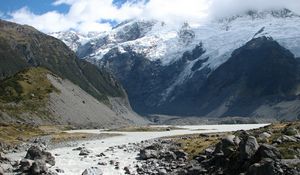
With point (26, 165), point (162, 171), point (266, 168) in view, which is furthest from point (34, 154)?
point (266, 168)

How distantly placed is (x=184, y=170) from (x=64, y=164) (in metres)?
25.0

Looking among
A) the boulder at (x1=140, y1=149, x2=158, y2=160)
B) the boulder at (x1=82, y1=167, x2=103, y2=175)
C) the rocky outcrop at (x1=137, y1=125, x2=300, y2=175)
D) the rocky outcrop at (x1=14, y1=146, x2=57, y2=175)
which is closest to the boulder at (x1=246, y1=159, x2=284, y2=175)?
the rocky outcrop at (x1=137, y1=125, x2=300, y2=175)

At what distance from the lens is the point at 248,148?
5678 cm

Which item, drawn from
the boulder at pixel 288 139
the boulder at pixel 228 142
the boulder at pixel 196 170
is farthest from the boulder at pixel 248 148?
the boulder at pixel 288 139

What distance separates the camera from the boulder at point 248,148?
56344 millimetres

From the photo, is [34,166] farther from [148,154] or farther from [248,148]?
[248,148]

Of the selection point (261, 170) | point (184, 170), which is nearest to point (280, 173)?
point (261, 170)

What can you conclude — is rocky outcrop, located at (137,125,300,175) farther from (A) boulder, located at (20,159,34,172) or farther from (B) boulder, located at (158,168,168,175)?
(A) boulder, located at (20,159,34,172)

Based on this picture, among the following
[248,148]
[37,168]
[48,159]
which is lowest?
[37,168]

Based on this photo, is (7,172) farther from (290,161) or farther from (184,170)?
(290,161)

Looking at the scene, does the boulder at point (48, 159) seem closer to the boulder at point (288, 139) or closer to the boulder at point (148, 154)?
the boulder at point (148, 154)

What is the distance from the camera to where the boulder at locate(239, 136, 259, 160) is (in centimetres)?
5634

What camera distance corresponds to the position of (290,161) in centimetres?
5288

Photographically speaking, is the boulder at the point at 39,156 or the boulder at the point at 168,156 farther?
the boulder at the point at 39,156
